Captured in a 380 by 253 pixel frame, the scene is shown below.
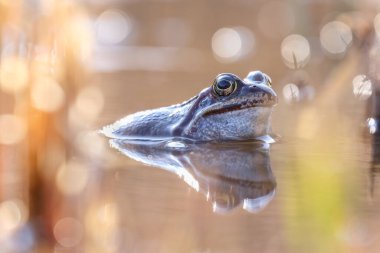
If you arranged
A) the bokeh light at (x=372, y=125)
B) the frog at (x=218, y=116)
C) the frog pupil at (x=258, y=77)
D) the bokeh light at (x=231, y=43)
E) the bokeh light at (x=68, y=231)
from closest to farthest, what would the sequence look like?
the bokeh light at (x=68, y=231), the frog at (x=218, y=116), the frog pupil at (x=258, y=77), the bokeh light at (x=372, y=125), the bokeh light at (x=231, y=43)

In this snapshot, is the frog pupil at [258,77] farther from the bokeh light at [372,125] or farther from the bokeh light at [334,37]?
the bokeh light at [334,37]

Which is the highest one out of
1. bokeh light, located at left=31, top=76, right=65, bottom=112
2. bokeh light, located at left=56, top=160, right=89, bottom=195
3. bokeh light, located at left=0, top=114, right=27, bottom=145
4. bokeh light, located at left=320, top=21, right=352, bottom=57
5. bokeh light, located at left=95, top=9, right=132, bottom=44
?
bokeh light, located at left=95, top=9, right=132, bottom=44

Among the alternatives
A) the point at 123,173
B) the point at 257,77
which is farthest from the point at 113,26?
the point at 123,173

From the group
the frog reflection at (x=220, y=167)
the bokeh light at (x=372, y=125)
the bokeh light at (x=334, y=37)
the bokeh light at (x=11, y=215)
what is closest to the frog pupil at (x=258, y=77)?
the frog reflection at (x=220, y=167)

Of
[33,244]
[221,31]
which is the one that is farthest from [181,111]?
[221,31]

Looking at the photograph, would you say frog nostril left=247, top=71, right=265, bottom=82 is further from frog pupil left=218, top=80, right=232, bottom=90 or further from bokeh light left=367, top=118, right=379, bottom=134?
bokeh light left=367, top=118, right=379, bottom=134

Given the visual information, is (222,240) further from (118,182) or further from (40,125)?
(118,182)

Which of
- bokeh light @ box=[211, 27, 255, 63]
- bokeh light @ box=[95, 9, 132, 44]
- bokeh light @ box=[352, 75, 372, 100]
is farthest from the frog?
bokeh light @ box=[95, 9, 132, 44]
